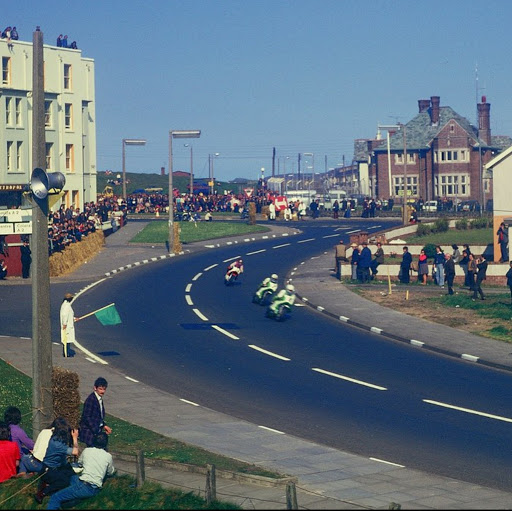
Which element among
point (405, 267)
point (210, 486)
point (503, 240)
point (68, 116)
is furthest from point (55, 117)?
point (210, 486)

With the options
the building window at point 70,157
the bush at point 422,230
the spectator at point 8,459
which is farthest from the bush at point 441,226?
the spectator at point 8,459

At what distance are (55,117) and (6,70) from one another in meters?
5.00

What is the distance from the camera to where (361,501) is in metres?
14.7

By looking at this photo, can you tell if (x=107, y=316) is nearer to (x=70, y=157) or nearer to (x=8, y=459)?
(x=8, y=459)

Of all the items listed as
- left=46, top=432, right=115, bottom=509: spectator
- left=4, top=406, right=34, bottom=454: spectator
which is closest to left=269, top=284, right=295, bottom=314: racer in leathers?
left=4, top=406, right=34, bottom=454: spectator

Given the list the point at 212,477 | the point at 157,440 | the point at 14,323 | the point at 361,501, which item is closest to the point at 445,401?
the point at 157,440

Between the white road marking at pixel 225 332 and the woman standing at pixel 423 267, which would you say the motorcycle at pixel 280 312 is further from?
the woman standing at pixel 423 267

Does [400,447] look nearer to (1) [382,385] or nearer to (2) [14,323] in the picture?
(1) [382,385]

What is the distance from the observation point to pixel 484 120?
400 ft

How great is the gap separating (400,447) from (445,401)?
4.27m

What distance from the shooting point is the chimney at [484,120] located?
397 feet

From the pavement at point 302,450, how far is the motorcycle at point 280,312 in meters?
1.81

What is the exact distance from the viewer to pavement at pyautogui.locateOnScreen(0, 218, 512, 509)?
1478 centimetres

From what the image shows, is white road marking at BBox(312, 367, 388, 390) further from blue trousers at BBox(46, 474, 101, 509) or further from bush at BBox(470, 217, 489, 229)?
bush at BBox(470, 217, 489, 229)
